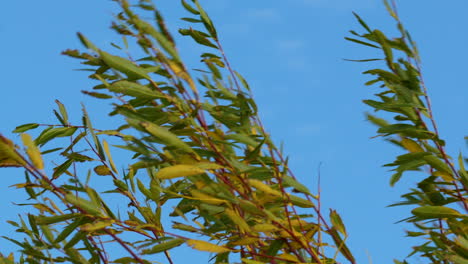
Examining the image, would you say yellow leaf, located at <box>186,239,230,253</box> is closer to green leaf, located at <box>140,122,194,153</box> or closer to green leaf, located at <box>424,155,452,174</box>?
green leaf, located at <box>140,122,194,153</box>

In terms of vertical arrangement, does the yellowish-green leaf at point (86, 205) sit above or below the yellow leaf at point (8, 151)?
below

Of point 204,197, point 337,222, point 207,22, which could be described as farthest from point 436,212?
point 207,22

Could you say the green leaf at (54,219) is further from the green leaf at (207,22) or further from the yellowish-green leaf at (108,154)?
the green leaf at (207,22)

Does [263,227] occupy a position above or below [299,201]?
below

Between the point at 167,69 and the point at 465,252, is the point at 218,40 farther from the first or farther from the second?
the point at 465,252

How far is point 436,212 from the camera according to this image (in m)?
2.24

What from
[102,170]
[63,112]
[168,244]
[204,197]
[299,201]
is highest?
[63,112]

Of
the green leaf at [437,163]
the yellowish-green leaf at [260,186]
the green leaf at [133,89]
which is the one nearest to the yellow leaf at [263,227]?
the yellowish-green leaf at [260,186]

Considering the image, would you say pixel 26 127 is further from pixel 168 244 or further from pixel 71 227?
pixel 168 244

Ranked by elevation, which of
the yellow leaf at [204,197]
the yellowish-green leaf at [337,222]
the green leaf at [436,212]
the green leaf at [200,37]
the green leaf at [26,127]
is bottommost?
the yellow leaf at [204,197]

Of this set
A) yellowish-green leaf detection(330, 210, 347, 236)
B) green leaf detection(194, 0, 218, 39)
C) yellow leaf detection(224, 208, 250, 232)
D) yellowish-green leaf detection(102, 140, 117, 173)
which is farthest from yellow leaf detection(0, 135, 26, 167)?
yellowish-green leaf detection(330, 210, 347, 236)

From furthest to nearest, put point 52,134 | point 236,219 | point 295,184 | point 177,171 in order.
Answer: point 52,134, point 295,184, point 236,219, point 177,171

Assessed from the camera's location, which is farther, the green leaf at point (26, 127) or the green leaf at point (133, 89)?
the green leaf at point (26, 127)

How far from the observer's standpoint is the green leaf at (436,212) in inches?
86.9
